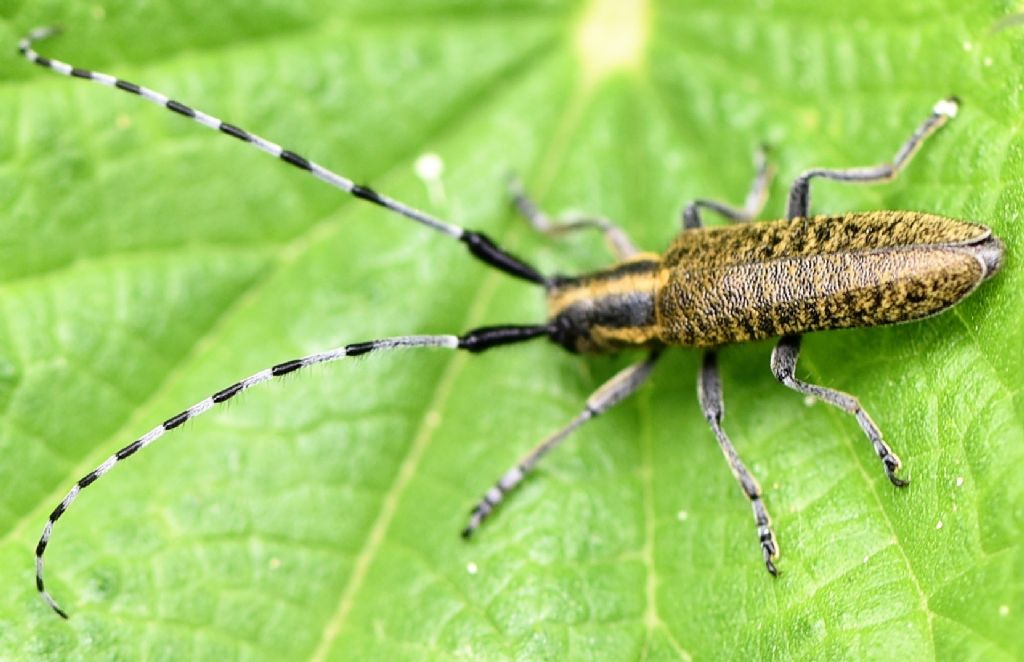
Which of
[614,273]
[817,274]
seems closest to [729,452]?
[817,274]

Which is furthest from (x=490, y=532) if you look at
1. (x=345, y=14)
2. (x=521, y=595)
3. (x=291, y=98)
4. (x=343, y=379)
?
(x=345, y=14)

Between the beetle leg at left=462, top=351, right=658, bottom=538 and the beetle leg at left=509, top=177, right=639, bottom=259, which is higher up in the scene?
the beetle leg at left=509, top=177, right=639, bottom=259

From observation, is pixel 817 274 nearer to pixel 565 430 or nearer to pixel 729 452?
pixel 729 452

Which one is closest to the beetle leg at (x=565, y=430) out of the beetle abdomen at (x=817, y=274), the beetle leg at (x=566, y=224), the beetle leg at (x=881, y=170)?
the beetle abdomen at (x=817, y=274)

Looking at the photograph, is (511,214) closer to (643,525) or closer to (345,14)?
(345,14)

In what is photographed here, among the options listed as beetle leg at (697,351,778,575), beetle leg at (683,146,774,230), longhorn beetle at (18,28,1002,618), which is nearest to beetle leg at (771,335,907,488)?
longhorn beetle at (18,28,1002,618)

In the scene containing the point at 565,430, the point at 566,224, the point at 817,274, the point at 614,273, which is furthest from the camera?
the point at 566,224

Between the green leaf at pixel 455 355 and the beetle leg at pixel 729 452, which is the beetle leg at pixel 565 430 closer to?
the green leaf at pixel 455 355

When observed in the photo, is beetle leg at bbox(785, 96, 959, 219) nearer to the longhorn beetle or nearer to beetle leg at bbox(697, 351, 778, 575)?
the longhorn beetle
